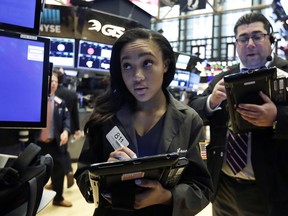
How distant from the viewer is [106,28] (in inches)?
232

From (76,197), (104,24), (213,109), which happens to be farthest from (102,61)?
(213,109)

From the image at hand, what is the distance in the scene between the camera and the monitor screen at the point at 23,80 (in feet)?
3.85

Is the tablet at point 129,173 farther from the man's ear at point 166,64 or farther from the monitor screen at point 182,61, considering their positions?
the monitor screen at point 182,61

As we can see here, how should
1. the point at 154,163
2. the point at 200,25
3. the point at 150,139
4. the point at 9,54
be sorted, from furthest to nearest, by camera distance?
the point at 200,25 → the point at 150,139 → the point at 9,54 → the point at 154,163

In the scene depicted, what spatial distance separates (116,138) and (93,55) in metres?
4.87

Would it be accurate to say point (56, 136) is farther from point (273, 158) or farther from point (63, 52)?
point (273, 158)

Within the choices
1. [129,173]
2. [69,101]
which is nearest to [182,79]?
[69,101]

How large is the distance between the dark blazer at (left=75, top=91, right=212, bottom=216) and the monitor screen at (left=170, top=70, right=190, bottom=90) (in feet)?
26.5

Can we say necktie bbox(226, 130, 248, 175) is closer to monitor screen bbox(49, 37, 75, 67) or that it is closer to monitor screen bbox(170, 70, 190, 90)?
monitor screen bbox(49, 37, 75, 67)

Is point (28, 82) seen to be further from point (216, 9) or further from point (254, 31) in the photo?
point (216, 9)

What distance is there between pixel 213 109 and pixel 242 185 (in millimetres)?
479

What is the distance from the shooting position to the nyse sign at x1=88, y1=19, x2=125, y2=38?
5.78 meters

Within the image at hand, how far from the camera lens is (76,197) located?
472cm

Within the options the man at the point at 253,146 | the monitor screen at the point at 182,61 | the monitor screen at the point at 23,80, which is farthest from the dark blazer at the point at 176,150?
the monitor screen at the point at 182,61
